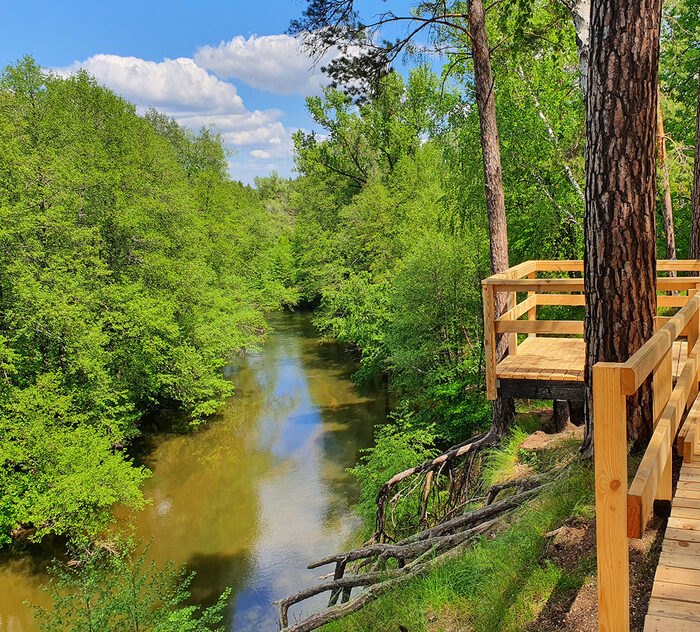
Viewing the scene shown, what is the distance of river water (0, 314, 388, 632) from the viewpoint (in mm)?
10633

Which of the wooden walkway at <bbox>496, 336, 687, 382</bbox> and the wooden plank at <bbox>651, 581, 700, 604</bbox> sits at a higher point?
the wooden walkway at <bbox>496, 336, 687, 382</bbox>

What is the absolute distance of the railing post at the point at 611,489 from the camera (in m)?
1.88

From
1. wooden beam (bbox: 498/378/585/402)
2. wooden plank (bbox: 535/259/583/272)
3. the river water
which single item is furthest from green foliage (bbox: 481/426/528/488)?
the river water

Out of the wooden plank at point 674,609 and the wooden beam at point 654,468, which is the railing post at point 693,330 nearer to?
the wooden beam at point 654,468

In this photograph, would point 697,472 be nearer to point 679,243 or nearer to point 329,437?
point 679,243

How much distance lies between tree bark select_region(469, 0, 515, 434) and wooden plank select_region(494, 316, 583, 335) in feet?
8.25

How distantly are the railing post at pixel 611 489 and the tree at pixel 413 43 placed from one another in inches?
249

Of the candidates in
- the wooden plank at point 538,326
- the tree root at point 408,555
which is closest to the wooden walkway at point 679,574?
the tree root at point 408,555

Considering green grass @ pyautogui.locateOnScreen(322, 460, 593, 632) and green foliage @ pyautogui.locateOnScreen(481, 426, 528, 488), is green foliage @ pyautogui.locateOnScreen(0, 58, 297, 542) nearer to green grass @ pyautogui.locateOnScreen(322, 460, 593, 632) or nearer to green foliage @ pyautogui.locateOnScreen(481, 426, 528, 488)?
green foliage @ pyautogui.locateOnScreen(481, 426, 528, 488)

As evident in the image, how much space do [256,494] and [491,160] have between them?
9.80 m

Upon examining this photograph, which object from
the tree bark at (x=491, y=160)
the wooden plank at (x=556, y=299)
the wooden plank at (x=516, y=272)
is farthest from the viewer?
the tree bark at (x=491, y=160)

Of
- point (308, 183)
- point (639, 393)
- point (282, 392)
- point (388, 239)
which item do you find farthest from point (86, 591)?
point (308, 183)

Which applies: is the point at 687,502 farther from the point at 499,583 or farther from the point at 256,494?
the point at 256,494

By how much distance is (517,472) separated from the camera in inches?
238
